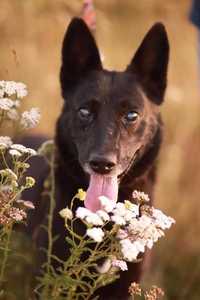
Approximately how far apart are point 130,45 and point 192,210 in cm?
189

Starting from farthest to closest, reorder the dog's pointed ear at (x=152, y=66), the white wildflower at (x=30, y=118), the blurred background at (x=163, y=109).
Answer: the blurred background at (x=163, y=109), the dog's pointed ear at (x=152, y=66), the white wildflower at (x=30, y=118)

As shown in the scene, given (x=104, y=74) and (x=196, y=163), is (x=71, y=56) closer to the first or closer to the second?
(x=104, y=74)

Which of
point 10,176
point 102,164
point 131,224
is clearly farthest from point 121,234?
point 102,164

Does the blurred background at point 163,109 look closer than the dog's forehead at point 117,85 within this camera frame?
No

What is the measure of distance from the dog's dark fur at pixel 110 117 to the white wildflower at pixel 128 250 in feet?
2.89

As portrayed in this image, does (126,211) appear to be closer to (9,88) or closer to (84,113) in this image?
(9,88)

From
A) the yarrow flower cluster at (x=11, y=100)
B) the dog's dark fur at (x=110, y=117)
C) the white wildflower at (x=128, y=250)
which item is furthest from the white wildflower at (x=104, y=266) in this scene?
the white wildflower at (x=128, y=250)

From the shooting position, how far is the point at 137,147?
2756 millimetres

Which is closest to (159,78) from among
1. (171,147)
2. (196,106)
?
(171,147)

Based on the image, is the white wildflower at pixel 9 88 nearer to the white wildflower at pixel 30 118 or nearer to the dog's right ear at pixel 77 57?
the white wildflower at pixel 30 118

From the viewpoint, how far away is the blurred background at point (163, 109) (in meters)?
3.79

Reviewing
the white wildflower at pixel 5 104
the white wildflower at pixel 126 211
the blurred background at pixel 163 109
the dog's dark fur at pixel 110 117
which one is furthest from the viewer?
the blurred background at pixel 163 109

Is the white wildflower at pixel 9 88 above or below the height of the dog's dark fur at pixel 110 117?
below

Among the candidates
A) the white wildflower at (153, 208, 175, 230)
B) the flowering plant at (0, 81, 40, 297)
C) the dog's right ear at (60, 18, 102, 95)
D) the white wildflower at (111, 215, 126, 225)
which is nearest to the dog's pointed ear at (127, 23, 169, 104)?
the dog's right ear at (60, 18, 102, 95)
